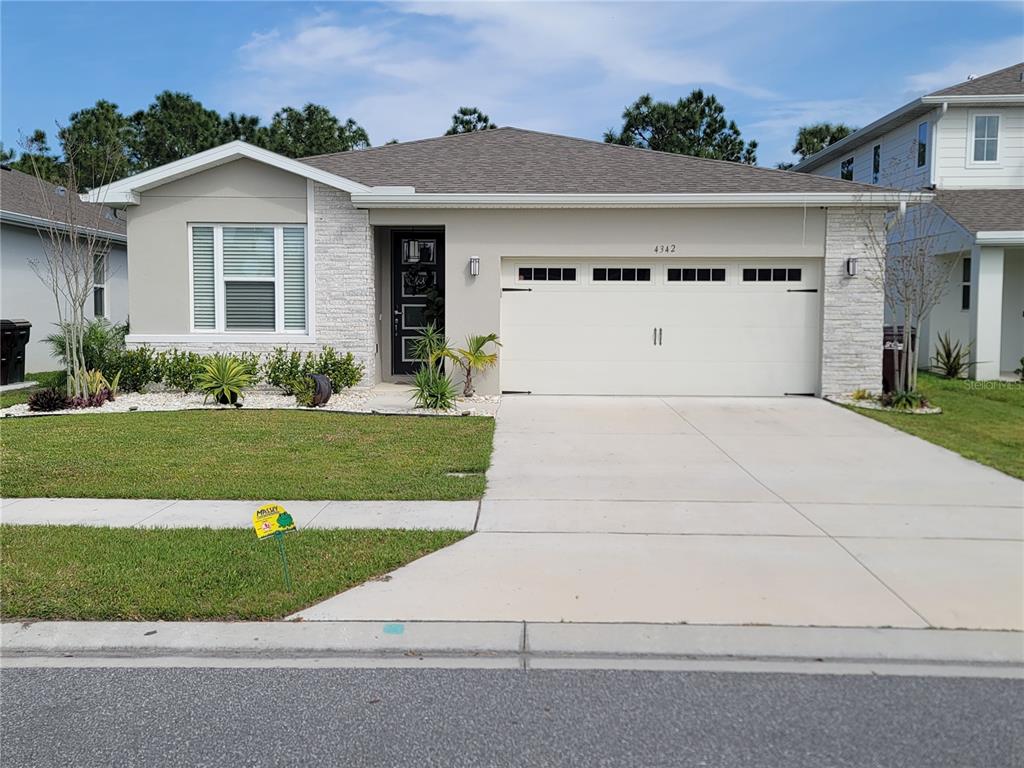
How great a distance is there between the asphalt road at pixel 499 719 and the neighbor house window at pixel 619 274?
10.7 meters

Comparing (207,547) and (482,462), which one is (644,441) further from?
(207,547)

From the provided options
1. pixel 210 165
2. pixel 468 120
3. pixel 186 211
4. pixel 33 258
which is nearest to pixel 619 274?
pixel 210 165

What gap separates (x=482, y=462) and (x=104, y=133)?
3205 centimetres

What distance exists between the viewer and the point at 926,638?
15.7 feet

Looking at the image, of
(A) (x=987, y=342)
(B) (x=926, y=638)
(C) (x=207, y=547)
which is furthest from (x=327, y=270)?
(A) (x=987, y=342)

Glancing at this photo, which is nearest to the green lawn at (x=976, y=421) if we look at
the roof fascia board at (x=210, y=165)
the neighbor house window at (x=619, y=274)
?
the neighbor house window at (x=619, y=274)

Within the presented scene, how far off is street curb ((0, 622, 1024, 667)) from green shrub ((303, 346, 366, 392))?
9346 millimetres

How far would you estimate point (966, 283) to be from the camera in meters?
19.1

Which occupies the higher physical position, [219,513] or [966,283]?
[966,283]

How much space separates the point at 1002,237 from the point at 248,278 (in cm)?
1429

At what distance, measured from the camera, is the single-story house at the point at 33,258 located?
58.3ft

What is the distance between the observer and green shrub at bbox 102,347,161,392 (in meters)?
14.3

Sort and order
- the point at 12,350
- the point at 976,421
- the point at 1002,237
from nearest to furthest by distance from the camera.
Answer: the point at 976,421 → the point at 12,350 → the point at 1002,237

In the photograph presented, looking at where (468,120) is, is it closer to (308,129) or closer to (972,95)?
(308,129)
